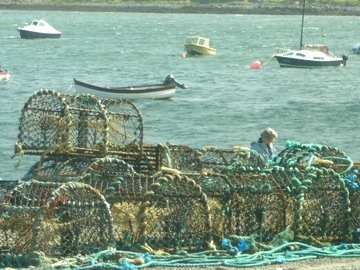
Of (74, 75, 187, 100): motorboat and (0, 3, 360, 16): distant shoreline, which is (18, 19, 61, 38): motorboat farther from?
(0, 3, 360, 16): distant shoreline

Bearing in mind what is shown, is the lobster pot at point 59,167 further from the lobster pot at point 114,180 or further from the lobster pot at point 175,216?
the lobster pot at point 175,216

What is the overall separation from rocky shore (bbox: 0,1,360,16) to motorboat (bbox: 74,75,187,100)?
10113 cm

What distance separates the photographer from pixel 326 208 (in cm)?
802

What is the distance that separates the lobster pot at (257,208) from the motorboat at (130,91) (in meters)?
21.4

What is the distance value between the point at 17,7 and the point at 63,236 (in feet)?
456

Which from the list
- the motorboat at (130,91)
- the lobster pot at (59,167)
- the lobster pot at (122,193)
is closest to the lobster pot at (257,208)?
the lobster pot at (122,193)

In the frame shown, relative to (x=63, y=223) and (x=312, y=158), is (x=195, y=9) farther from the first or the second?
(x=63, y=223)

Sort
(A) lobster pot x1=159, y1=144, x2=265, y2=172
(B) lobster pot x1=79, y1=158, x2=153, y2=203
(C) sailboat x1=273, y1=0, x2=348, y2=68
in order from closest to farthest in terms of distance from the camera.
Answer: (B) lobster pot x1=79, y1=158, x2=153, y2=203
(A) lobster pot x1=159, y1=144, x2=265, y2=172
(C) sailboat x1=273, y1=0, x2=348, y2=68

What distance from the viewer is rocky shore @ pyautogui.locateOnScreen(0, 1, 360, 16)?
133 metres

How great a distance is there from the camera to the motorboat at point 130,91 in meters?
29.4

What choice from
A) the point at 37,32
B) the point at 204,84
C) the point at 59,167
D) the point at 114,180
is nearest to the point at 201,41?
the point at 37,32

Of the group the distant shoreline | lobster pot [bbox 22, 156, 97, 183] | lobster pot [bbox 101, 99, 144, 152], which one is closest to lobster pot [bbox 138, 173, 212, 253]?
lobster pot [bbox 22, 156, 97, 183]

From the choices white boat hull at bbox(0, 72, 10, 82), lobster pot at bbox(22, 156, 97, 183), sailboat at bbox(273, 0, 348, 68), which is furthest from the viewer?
sailboat at bbox(273, 0, 348, 68)

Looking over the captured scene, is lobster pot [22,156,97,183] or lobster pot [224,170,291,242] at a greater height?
lobster pot [224,170,291,242]
